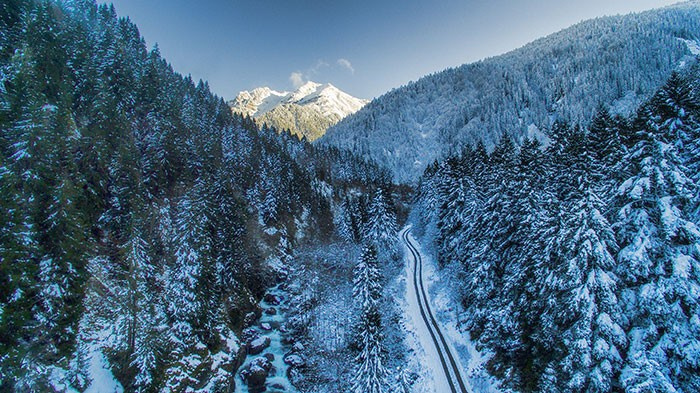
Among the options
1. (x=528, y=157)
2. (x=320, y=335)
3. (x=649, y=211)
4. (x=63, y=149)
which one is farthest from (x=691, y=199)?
(x=63, y=149)

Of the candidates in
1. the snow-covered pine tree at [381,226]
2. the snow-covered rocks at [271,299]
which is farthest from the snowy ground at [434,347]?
the snow-covered rocks at [271,299]

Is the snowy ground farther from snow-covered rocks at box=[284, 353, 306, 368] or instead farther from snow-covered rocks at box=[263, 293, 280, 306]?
snow-covered rocks at box=[263, 293, 280, 306]

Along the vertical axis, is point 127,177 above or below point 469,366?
above

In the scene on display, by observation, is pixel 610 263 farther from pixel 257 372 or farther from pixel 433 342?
pixel 257 372

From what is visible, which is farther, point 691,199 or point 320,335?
point 320,335

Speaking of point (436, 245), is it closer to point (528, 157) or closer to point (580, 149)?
point (528, 157)

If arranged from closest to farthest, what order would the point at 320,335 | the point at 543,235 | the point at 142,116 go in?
the point at 543,235
the point at 320,335
the point at 142,116

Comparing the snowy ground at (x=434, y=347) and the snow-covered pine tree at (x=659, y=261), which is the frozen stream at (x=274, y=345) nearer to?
the snowy ground at (x=434, y=347)
